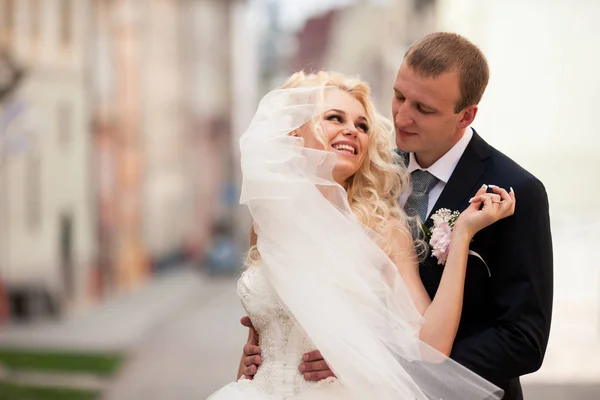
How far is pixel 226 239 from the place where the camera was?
24703 mm

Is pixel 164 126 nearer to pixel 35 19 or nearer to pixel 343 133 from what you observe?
Answer: pixel 35 19

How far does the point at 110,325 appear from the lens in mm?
12859

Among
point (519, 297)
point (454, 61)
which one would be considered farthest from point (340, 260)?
point (454, 61)

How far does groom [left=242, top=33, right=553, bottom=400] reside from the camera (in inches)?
94.7

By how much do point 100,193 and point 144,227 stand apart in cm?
331

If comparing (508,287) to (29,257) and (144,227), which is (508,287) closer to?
(29,257)

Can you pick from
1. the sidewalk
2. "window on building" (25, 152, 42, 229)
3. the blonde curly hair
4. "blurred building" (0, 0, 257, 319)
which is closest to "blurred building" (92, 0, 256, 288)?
"blurred building" (0, 0, 257, 319)

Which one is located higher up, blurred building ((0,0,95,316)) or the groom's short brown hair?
blurred building ((0,0,95,316))

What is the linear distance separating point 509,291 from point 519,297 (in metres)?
0.03

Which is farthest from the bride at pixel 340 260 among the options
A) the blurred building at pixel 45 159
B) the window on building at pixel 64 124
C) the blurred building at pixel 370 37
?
the blurred building at pixel 370 37

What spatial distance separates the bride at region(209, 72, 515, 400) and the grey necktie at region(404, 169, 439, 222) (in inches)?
1.5

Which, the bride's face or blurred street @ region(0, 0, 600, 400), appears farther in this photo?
blurred street @ region(0, 0, 600, 400)

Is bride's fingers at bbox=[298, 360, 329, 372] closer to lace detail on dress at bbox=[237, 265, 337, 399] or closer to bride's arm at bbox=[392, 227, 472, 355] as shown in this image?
lace detail on dress at bbox=[237, 265, 337, 399]

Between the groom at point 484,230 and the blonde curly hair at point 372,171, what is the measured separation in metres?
0.12
